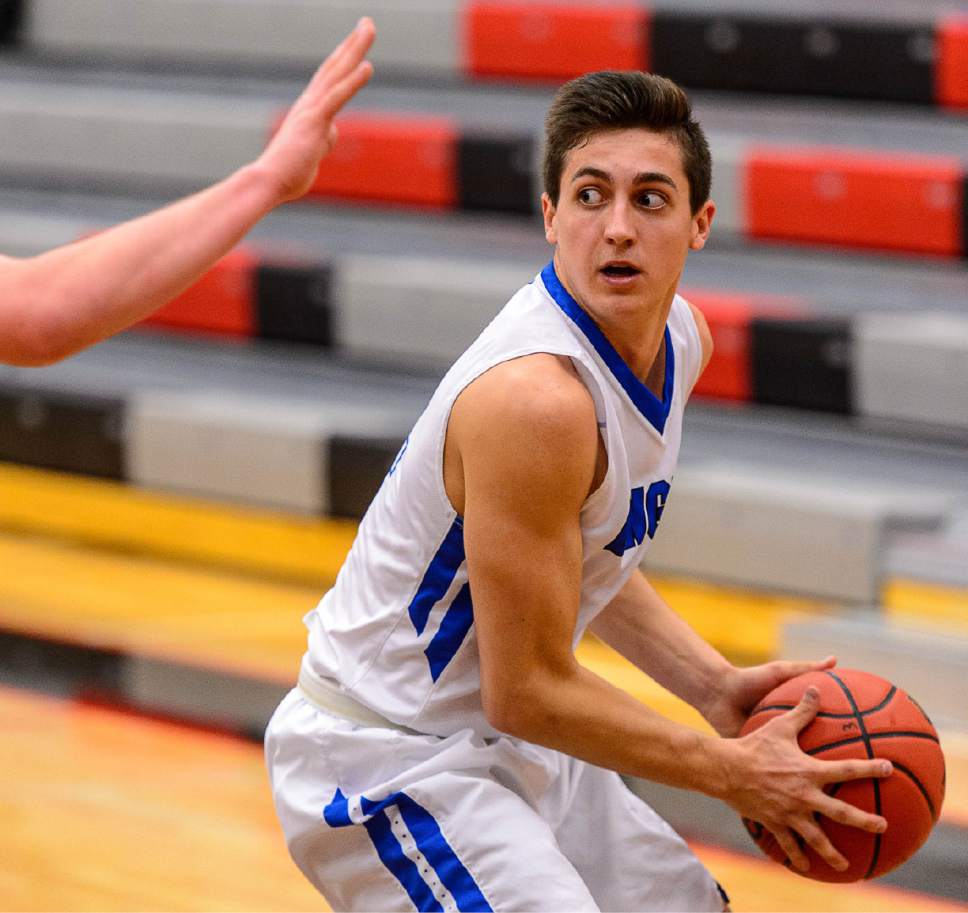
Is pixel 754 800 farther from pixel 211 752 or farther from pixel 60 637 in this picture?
pixel 60 637

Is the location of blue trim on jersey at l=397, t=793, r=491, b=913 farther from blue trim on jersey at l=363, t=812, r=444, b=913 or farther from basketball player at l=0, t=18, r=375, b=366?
basketball player at l=0, t=18, r=375, b=366

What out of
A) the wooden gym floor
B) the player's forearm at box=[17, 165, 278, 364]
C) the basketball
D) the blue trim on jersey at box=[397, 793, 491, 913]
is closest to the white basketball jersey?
the blue trim on jersey at box=[397, 793, 491, 913]

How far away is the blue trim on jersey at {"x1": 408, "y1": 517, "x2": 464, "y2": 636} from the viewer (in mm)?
2258

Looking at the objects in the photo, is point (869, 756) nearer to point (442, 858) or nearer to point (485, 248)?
point (442, 858)

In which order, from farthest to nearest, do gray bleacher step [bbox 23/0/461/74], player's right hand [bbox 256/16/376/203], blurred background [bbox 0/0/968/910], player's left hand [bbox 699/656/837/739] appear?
1. gray bleacher step [bbox 23/0/461/74]
2. blurred background [bbox 0/0/968/910]
3. player's left hand [bbox 699/656/837/739]
4. player's right hand [bbox 256/16/376/203]

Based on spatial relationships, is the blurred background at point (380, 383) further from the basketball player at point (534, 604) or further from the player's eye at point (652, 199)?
the player's eye at point (652, 199)

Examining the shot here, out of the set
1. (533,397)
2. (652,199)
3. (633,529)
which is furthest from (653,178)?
(633,529)

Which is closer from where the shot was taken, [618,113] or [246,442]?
[618,113]

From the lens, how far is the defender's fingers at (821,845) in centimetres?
228

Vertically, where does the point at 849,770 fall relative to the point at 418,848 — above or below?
above

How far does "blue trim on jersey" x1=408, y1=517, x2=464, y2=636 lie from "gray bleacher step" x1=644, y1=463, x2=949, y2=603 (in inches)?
110

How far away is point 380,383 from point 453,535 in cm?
416

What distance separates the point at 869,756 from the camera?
2408 millimetres

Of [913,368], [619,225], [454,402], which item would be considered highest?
[619,225]
